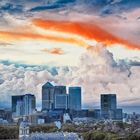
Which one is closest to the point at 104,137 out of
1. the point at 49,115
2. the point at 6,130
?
the point at 6,130

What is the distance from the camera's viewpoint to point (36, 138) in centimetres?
2048

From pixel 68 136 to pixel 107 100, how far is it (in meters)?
39.3

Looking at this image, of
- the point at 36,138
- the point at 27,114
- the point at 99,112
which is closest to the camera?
the point at 36,138

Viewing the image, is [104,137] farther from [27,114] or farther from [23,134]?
[27,114]

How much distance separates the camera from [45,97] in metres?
64.9

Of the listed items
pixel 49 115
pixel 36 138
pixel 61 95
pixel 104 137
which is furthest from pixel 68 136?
pixel 61 95

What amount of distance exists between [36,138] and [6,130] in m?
10.9

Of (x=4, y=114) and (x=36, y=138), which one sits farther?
(x=4, y=114)

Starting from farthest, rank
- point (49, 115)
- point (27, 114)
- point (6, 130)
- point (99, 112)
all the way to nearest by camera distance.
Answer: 1. point (99, 112)
2. point (27, 114)
3. point (49, 115)
4. point (6, 130)

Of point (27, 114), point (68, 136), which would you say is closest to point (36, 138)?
point (68, 136)

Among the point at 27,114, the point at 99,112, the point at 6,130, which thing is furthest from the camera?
the point at 99,112

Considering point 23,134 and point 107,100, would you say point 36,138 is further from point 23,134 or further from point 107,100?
point 107,100

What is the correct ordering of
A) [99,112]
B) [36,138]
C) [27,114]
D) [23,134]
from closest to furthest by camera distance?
[36,138] < [23,134] < [27,114] < [99,112]

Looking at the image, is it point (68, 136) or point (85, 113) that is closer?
point (68, 136)
